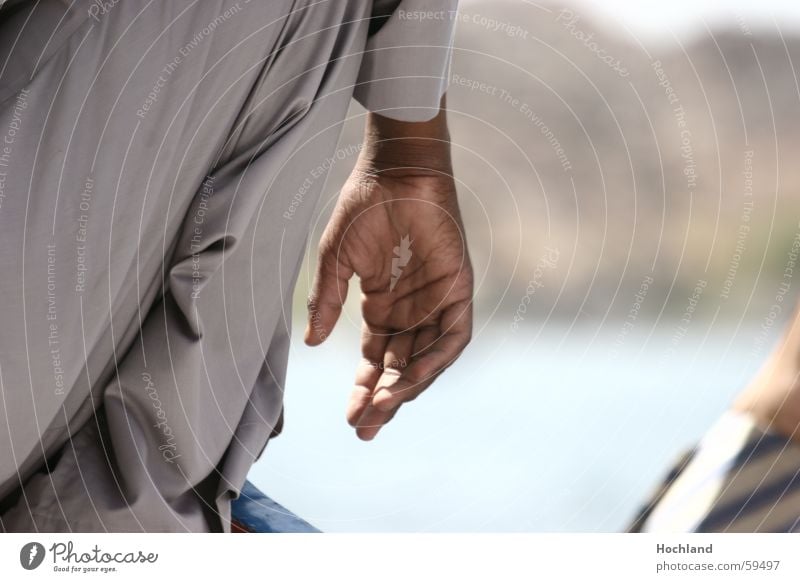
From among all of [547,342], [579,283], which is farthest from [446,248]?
[579,283]

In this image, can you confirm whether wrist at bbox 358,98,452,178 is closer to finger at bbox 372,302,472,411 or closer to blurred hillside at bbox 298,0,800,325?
finger at bbox 372,302,472,411

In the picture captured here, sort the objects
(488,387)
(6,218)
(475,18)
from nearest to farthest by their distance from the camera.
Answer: (6,218) → (475,18) → (488,387)

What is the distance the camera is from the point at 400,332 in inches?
25.8

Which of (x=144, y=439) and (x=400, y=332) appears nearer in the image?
(x=144, y=439)

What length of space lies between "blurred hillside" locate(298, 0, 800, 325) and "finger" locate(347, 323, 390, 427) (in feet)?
2.18

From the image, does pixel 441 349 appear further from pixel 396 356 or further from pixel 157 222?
pixel 157 222

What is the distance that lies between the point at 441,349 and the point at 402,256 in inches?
2.9

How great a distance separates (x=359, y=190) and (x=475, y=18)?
2.22 feet

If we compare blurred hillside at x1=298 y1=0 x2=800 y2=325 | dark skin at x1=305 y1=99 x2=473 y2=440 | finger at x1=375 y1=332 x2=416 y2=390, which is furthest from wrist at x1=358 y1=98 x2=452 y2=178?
blurred hillside at x1=298 y1=0 x2=800 y2=325

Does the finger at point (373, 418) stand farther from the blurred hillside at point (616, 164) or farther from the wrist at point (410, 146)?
the blurred hillside at point (616, 164)

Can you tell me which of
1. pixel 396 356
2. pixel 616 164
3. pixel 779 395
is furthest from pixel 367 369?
pixel 616 164

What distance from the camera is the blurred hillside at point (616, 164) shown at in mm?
1473

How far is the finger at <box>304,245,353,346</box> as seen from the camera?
25.6 inches

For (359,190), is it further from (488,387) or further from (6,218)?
(488,387)
